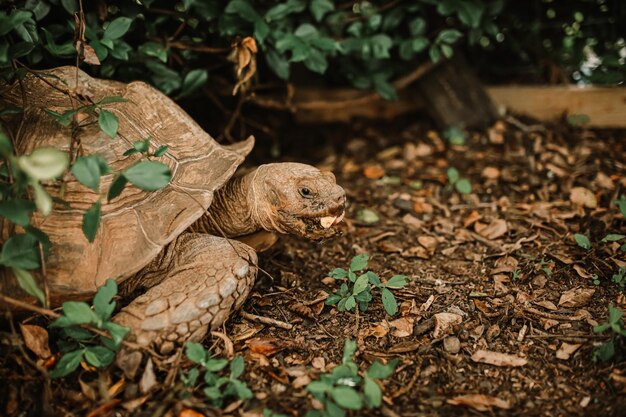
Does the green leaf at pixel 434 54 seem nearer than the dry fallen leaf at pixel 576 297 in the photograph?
No

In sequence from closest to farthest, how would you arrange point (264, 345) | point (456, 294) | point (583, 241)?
point (264, 345)
point (456, 294)
point (583, 241)

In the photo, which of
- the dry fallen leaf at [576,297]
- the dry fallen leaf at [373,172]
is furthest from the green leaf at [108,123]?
the dry fallen leaf at [576,297]

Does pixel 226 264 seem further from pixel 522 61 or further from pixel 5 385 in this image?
pixel 522 61

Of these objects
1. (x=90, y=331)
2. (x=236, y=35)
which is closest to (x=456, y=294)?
(x=90, y=331)

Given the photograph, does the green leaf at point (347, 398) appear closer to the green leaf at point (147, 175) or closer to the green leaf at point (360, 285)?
the green leaf at point (360, 285)

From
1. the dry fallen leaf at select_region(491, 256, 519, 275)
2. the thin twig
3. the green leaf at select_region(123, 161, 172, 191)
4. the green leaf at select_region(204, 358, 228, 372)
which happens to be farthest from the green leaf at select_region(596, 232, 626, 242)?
the green leaf at select_region(123, 161, 172, 191)

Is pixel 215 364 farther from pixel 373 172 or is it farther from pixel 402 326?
pixel 373 172

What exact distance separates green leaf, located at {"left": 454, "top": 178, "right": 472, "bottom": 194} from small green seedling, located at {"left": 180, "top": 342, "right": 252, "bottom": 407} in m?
2.20

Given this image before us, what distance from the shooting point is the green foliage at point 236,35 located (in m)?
2.87

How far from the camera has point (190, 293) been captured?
239cm

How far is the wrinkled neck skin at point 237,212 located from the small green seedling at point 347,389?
97cm

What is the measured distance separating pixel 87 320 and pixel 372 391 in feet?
3.74

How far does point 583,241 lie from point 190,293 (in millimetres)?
2108

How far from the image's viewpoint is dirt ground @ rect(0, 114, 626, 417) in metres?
2.17
